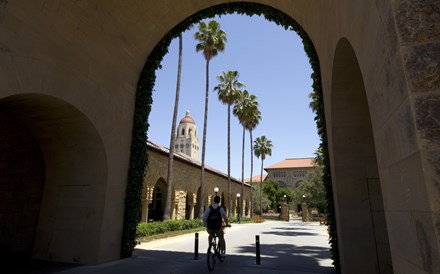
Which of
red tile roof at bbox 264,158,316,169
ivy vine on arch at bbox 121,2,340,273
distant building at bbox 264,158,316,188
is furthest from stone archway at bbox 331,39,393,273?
red tile roof at bbox 264,158,316,169

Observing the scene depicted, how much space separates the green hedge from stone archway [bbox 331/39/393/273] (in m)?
10.9

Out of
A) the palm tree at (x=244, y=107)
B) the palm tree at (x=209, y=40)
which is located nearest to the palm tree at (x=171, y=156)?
the palm tree at (x=209, y=40)

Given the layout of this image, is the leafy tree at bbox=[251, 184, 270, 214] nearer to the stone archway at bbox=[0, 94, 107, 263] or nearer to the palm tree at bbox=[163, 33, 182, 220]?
the palm tree at bbox=[163, 33, 182, 220]

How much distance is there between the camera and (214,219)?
7.86 meters

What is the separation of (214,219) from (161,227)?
10.6 m

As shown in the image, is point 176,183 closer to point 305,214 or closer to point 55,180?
point 55,180

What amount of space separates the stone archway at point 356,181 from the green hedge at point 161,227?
10896mm

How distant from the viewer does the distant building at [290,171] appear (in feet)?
265

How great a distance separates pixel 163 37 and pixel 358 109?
731 cm

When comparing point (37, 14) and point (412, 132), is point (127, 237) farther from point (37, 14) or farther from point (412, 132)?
point (412, 132)

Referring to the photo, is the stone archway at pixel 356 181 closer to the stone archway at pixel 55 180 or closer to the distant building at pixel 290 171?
the stone archway at pixel 55 180

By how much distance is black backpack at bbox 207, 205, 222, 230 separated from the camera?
783cm

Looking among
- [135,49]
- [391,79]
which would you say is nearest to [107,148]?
[135,49]

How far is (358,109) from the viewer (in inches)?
207
